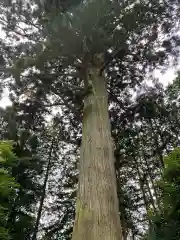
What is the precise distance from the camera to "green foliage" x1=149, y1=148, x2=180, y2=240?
423cm

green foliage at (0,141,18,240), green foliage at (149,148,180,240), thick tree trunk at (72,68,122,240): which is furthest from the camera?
green foliage at (149,148,180,240)

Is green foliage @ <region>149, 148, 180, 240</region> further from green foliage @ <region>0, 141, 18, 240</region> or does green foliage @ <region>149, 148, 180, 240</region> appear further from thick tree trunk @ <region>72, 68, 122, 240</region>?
green foliage @ <region>0, 141, 18, 240</region>

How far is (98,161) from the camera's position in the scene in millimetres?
3951

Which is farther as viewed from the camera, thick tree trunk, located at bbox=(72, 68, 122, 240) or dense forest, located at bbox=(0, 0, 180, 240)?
dense forest, located at bbox=(0, 0, 180, 240)

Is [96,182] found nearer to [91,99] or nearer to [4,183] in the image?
[4,183]

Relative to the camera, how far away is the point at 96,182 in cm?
363

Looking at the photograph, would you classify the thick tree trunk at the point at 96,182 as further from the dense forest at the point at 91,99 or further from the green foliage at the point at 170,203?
the green foliage at the point at 170,203

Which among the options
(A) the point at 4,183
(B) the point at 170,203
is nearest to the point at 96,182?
(A) the point at 4,183

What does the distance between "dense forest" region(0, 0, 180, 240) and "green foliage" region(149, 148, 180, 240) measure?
15 mm

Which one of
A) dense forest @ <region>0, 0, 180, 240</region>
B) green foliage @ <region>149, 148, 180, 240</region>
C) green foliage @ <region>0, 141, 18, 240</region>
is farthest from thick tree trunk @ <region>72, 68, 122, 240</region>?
green foliage @ <region>149, 148, 180, 240</region>

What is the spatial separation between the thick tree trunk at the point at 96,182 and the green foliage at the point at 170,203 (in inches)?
40.3

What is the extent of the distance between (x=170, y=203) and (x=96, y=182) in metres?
1.46

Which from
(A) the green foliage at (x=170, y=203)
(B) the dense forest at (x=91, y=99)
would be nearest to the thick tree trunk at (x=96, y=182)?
(B) the dense forest at (x=91, y=99)

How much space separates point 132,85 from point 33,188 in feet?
13.4
